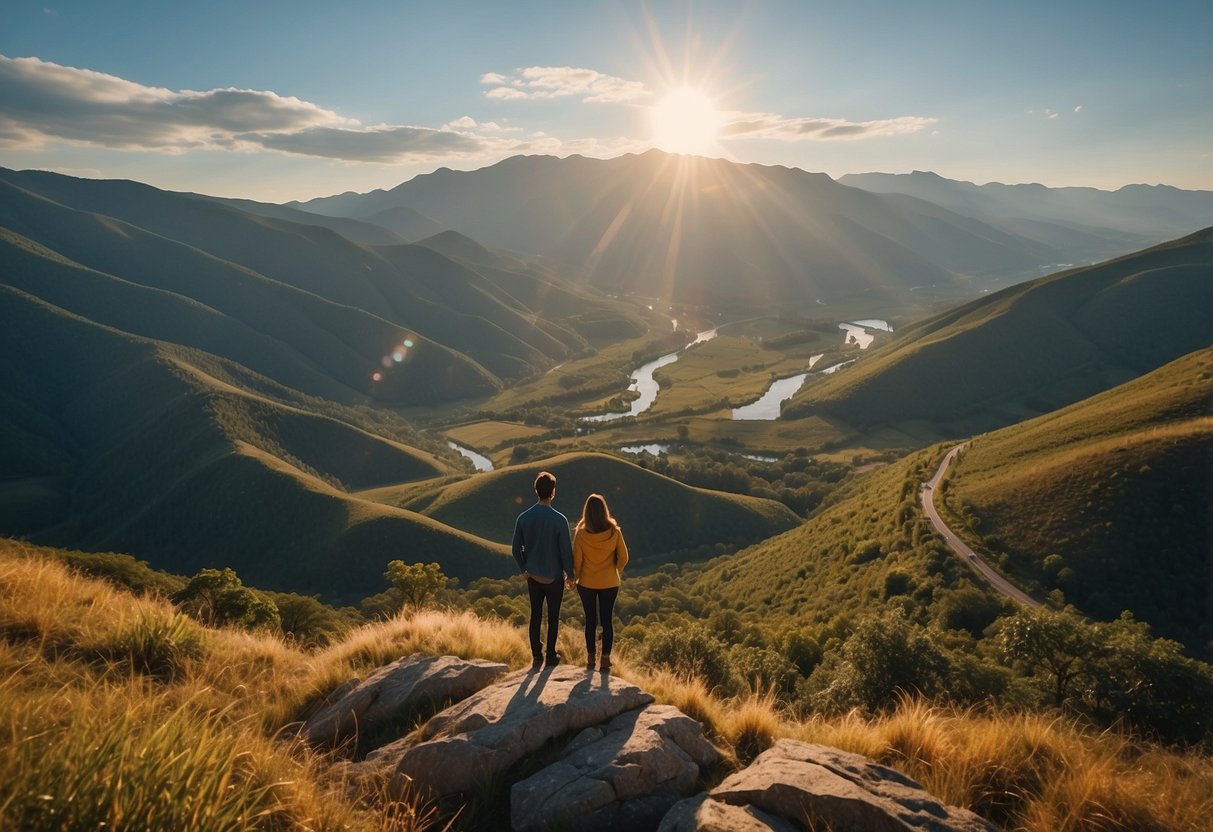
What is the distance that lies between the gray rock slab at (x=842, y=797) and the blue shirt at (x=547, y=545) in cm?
490

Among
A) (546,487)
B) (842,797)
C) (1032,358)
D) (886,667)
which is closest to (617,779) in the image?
(842,797)

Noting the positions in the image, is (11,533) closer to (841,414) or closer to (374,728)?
(374,728)

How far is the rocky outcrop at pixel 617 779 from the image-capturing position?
7469 mm

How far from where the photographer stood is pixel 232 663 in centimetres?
1145

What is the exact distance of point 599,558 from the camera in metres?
11.8

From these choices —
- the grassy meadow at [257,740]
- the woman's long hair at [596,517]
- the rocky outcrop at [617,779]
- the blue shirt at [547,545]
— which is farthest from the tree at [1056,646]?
the blue shirt at [547,545]

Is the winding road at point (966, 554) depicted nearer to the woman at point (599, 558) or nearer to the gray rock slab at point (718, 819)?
the woman at point (599, 558)

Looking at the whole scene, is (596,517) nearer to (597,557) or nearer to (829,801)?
(597,557)

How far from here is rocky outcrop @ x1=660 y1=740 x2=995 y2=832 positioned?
6969mm

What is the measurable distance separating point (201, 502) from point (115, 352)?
4309 inches

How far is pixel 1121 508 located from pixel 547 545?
5661 centimetres

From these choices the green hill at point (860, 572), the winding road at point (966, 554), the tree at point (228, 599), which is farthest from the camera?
the green hill at point (860, 572)

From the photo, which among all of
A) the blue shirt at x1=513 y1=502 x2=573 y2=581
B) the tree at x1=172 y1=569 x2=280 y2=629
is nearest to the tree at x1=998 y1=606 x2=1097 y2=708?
the blue shirt at x1=513 y1=502 x2=573 y2=581

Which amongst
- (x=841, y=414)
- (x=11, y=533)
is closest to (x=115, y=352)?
(x=11, y=533)
